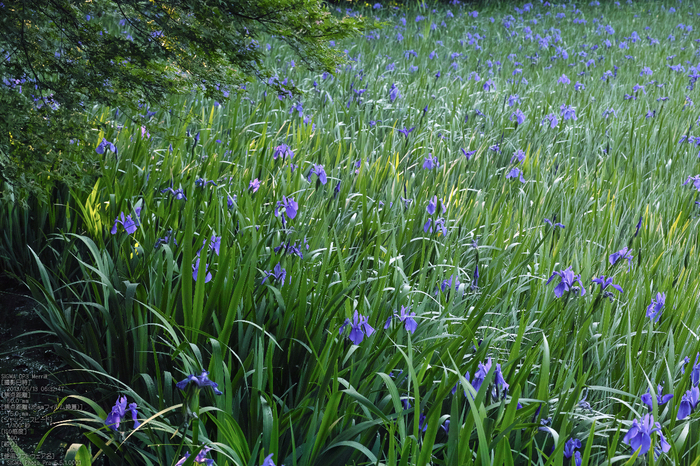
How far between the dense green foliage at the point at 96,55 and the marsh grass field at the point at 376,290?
0.18m

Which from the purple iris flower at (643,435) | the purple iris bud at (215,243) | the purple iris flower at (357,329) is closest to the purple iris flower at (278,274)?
the purple iris bud at (215,243)

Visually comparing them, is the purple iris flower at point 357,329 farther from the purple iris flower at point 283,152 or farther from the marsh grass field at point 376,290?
the purple iris flower at point 283,152

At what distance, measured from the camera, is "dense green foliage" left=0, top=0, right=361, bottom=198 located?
1.68m

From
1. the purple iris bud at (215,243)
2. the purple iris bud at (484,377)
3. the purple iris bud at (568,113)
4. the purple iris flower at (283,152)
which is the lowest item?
the purple iris bud at (484,377)

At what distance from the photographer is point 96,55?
71.3 inches

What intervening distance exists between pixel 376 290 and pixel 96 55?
4.15 ft

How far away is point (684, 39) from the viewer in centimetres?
915

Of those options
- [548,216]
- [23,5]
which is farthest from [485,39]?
[23,5]

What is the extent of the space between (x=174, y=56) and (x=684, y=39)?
10167mm

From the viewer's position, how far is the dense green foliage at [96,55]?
1683 mm

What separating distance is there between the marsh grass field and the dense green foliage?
0.18 metres

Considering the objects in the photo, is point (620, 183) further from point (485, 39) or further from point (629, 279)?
point (485, 39)

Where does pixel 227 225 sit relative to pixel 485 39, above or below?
below

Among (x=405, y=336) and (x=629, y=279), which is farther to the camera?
(x=629, y=279)
